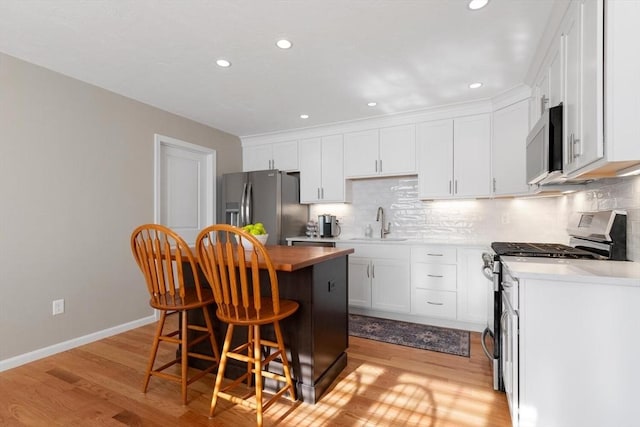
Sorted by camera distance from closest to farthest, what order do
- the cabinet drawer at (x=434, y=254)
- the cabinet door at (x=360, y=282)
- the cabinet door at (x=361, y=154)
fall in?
the cabinet drawer at (x=434, y=254)
the cabinet door at (x=360, y=282)
the cabinet door at (x=361, y=154)

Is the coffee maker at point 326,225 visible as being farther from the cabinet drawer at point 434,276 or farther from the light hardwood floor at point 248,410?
the light hardwood floor at point 248,410

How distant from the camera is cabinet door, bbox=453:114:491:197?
11.2ft

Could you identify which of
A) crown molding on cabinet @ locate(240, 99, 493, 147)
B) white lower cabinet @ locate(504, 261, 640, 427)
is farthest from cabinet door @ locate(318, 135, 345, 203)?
white lower cabinet @ locate(504, 261, 640, 427)

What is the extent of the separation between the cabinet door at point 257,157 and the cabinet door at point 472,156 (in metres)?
2.54

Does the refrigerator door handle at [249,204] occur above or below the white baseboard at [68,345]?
above

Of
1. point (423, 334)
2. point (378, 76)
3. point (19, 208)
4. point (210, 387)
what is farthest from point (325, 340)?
point (19, 208)

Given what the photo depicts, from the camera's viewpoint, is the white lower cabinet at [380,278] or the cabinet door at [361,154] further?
the cabinet door at [361,154]

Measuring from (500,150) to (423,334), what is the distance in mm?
2036

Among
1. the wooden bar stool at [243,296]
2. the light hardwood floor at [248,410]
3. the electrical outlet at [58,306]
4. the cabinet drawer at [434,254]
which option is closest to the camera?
the wooden bar stool at [243,296]

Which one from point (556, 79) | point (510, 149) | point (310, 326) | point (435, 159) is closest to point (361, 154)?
point (435, 159)

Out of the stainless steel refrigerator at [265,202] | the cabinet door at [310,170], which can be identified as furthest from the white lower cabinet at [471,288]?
the stainless steel refrigerator at [265,202]

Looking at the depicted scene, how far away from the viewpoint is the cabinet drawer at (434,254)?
332cm

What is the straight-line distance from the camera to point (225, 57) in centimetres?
249

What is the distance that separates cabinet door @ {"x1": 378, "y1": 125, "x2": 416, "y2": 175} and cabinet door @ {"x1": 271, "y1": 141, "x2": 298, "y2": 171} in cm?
124
